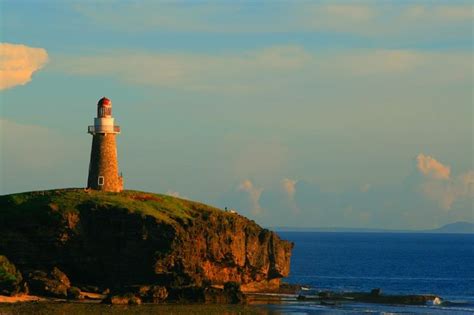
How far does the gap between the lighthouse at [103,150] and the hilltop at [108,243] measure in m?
8.03

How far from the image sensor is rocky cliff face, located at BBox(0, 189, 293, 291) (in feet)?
345

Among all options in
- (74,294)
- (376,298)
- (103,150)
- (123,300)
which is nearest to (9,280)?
(74,294)

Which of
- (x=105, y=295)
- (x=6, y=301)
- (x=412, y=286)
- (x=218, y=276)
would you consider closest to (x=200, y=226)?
(x=218, y=276)

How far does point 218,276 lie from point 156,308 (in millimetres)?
22121

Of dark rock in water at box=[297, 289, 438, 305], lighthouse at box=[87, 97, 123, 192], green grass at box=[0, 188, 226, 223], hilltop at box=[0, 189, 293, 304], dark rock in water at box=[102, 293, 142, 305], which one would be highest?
lighthouse at box=[87, 97, 123, 192]

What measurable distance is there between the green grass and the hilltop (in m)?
0.12

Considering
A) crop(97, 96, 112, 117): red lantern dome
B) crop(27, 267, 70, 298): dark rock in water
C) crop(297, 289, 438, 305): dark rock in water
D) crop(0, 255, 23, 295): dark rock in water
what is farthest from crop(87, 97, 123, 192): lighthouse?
crop(297, 289, 438, 305): dark rock in water

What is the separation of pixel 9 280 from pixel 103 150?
27567 millimetres

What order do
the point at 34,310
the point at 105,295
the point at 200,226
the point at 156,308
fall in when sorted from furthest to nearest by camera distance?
the point at 200,226
the point at 105,295
the point at 156,308
the point at 34,310

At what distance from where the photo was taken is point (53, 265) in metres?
106

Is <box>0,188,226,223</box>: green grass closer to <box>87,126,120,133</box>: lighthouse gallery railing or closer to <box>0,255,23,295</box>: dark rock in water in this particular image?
<box>87,126,120,133</box>: lighthouse gallery railing

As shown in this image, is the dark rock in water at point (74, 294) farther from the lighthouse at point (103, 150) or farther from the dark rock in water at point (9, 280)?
the lighthouse at point (103, 150)

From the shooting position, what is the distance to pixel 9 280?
96.2m

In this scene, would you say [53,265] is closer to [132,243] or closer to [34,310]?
[132,243]
